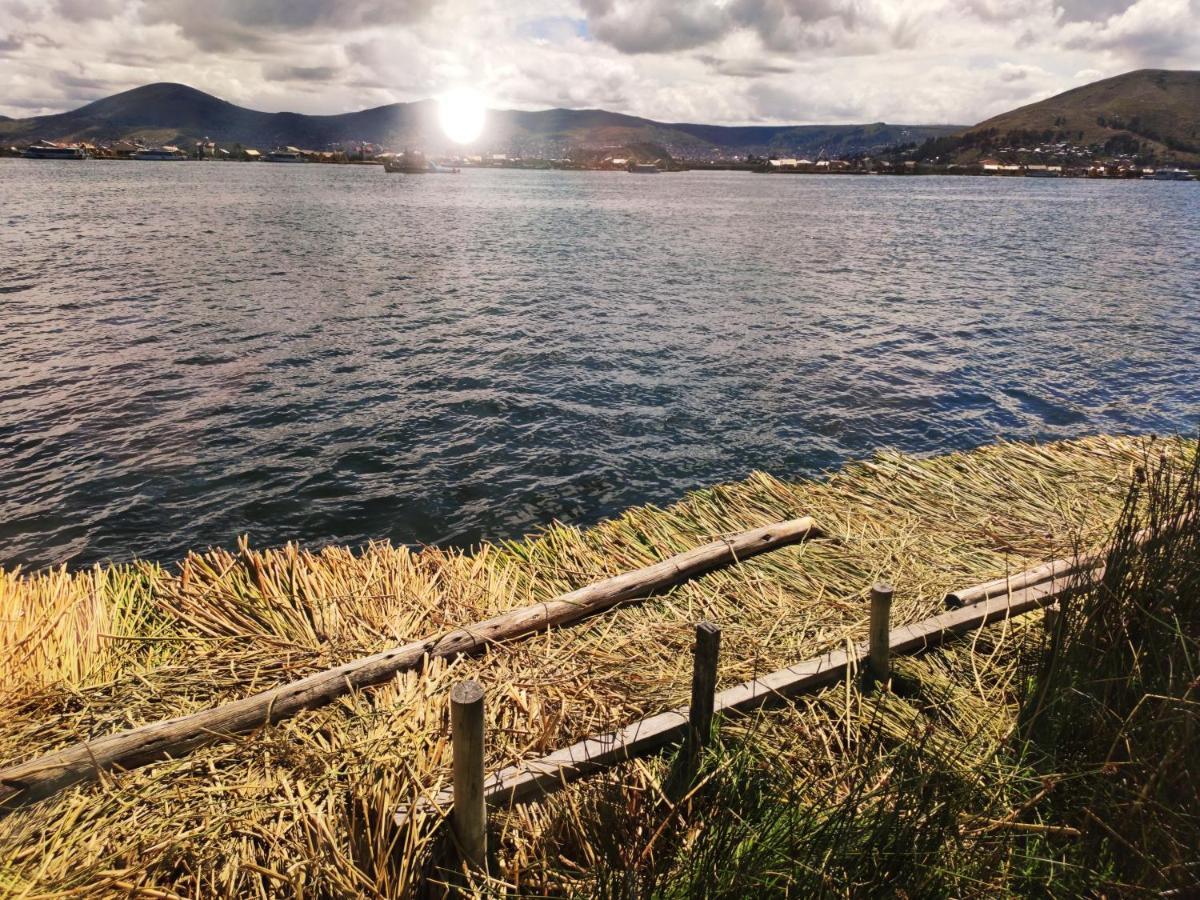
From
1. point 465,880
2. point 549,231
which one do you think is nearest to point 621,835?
point 465,880

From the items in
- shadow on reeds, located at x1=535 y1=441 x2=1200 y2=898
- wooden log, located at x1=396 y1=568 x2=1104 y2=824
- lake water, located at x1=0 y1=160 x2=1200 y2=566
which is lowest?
lake water, located at x1=0 y1=160 x2=1200 y2=566

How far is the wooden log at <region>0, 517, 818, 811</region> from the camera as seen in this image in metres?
5.39

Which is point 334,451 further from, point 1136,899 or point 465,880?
point 1136,899

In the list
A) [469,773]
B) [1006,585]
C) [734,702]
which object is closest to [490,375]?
[1006,585]

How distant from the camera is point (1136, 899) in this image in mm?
3904

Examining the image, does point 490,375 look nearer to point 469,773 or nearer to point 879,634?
point 879,634

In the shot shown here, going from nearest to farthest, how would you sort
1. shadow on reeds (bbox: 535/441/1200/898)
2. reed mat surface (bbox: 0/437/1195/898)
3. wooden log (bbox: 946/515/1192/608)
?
1. shadow on reeds (bbox: 535/441/1200/898)
2. reed mat surface (bbox: 0/437/1195/898)
3. wooden log (bbox: 946/515/1192/608)

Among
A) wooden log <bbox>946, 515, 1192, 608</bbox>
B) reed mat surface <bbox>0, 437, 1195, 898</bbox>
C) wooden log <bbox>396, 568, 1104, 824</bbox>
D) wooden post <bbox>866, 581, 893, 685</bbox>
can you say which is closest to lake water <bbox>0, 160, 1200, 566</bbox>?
reed mat surface <bbox>0, 437, 1195, 898</bbox>

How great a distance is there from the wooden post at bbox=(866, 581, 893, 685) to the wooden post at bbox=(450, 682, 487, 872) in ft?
12.9

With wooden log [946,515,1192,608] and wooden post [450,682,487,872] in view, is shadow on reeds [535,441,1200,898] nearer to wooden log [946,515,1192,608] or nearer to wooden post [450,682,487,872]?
wooden post [450,682,487,872]

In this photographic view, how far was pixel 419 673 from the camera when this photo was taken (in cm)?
698

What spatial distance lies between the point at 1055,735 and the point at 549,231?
208ft

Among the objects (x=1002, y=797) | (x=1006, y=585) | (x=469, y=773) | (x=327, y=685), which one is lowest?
(x=327, y=685)

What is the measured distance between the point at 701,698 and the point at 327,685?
357 centimetres
